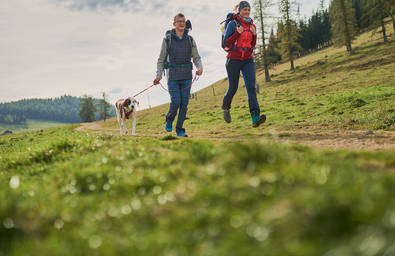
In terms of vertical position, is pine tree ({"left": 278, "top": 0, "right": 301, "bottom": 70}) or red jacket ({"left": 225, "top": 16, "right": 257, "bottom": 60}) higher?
pine tree ({"left": 278, "top": 0, "right": 301, "bottom": 70})

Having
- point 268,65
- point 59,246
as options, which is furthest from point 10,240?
point 268,65

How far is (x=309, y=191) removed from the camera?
7.75ft

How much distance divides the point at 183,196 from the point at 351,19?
69072 millimetres

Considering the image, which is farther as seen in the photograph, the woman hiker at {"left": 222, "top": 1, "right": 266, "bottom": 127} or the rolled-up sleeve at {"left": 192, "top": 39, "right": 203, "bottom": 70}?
the rolled-up sleeve at {"left": 192, "top": 39, "right": 203, "bottom": 70}

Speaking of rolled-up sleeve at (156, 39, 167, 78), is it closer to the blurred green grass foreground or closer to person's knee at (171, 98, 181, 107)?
person's knee at (171, 98, 181, 107)

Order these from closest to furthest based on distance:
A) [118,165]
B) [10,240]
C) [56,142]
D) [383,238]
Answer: [383,238], [10,240], [118,165], [56,142]

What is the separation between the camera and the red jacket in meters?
8.66

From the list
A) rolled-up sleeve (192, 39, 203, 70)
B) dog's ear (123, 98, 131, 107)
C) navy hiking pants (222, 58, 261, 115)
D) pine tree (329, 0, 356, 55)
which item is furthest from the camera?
pine tree (329, 0, 356, 55)

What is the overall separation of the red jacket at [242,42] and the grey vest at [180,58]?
4.79ft

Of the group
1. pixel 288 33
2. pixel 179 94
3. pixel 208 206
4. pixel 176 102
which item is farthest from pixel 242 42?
pixel 288 33

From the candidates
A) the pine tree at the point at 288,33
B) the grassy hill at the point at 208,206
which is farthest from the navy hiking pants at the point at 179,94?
the pine tree at the point at 288,33

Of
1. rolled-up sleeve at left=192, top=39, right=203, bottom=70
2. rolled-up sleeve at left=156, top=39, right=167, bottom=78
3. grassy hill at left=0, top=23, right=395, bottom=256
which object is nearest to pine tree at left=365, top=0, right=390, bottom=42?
rolled-up sleeve at left=192, top=39, right=203, bottom=70

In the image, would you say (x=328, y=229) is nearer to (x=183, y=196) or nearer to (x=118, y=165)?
(x=183, y=196)

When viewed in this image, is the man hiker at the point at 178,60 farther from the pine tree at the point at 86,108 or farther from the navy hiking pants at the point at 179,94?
the pine tree at the point at 86,108
